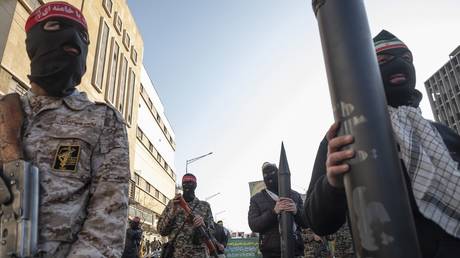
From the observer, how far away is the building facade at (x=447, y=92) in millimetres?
36031

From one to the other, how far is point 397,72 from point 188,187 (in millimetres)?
4583

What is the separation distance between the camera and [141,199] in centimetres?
2669

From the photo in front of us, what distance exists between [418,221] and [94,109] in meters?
1.53

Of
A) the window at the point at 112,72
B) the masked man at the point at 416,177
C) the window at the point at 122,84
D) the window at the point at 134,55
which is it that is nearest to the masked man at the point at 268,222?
the masked man at the point at 416,177

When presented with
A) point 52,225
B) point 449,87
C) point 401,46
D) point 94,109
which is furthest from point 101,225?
point 449,87

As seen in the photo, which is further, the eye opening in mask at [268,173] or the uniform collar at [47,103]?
the eye opening in mask at [268,173]

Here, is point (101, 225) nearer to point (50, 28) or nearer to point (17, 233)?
point (17, 233)

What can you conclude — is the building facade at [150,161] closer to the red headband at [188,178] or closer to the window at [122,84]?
the window at [122,84]

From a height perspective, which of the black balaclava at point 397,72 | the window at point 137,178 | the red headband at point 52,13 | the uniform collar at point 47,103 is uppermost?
the window at point 137,178

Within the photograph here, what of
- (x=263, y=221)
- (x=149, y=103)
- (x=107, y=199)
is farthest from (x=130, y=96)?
(x=107, y=199)

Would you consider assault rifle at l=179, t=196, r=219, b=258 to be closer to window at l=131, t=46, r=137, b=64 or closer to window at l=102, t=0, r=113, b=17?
window at l=102, t=0, r=113, b=17

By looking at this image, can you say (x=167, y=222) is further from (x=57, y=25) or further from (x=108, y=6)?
(x=108, y=6)

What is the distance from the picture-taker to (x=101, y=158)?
158 centimetres

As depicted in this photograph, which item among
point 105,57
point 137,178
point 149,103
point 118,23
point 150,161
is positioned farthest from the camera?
point 149,103
